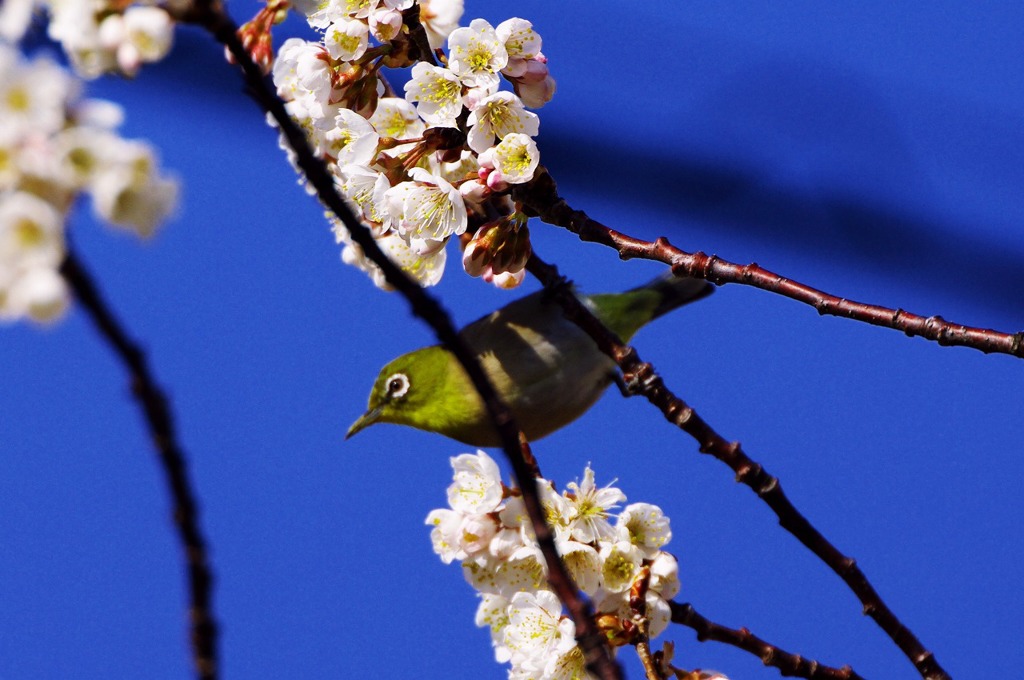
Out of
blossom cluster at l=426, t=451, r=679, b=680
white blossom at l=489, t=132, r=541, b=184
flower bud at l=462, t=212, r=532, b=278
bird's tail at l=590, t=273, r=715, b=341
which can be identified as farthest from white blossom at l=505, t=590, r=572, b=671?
bird's tail at l=590, t=273, r=715, b=341

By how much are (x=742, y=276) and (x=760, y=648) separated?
19.7 inches

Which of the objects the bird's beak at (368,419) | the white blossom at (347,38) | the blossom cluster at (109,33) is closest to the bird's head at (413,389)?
the bird's beak at (368,419)

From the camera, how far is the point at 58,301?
24.7 inches

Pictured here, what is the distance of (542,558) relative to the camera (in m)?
1.60

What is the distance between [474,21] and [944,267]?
255 centimetres

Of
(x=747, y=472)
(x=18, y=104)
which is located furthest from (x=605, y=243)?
(x=18, y=104)

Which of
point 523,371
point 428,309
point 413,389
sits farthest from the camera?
point 413,389

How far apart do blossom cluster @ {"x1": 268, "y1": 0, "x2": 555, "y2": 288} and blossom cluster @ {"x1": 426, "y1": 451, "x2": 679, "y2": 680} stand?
36 cm

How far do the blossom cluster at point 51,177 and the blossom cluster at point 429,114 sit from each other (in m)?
0.89

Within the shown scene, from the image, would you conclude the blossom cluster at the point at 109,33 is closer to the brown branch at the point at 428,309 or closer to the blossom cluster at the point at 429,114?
the brown branch at the point at 428,309

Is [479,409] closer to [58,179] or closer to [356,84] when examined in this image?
[356,84]

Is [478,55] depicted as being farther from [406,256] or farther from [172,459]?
[172,459]

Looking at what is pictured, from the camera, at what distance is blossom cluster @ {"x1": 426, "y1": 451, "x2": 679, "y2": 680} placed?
1561 millimetres

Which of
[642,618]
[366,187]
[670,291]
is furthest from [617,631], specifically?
[670,291]
